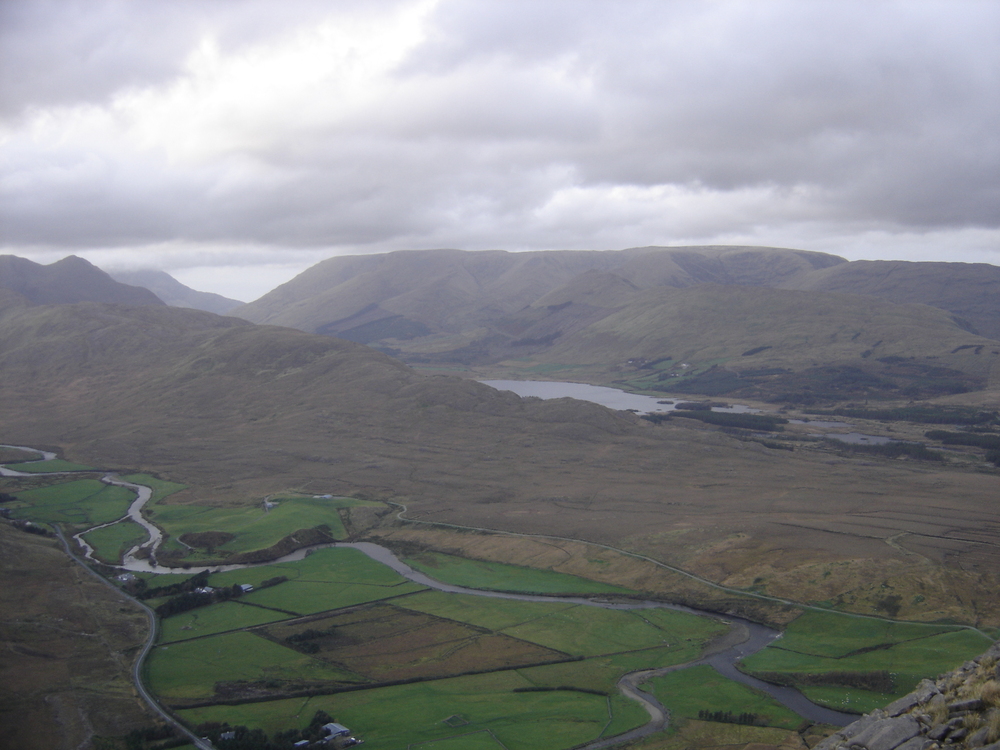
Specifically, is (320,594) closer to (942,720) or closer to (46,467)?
(942,720)

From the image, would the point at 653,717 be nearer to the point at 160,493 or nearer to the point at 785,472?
the point at 785,472

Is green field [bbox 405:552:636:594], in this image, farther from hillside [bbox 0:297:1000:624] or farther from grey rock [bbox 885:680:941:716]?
grey rock [bbox 885:680:941:716]

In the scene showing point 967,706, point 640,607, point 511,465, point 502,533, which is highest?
point 967,706

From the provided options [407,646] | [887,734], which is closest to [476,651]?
[407,646]

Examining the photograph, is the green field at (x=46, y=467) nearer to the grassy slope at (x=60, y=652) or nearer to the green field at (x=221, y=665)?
the grassy slope at (x=60, y=652)

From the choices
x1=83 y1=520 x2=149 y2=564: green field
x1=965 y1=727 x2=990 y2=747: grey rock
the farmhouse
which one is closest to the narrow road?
x1=83 y1=520 x2=149 y2=564: green field

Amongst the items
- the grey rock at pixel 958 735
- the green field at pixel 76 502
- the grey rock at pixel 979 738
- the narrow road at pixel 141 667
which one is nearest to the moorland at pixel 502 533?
the green field at pixel 76 502
